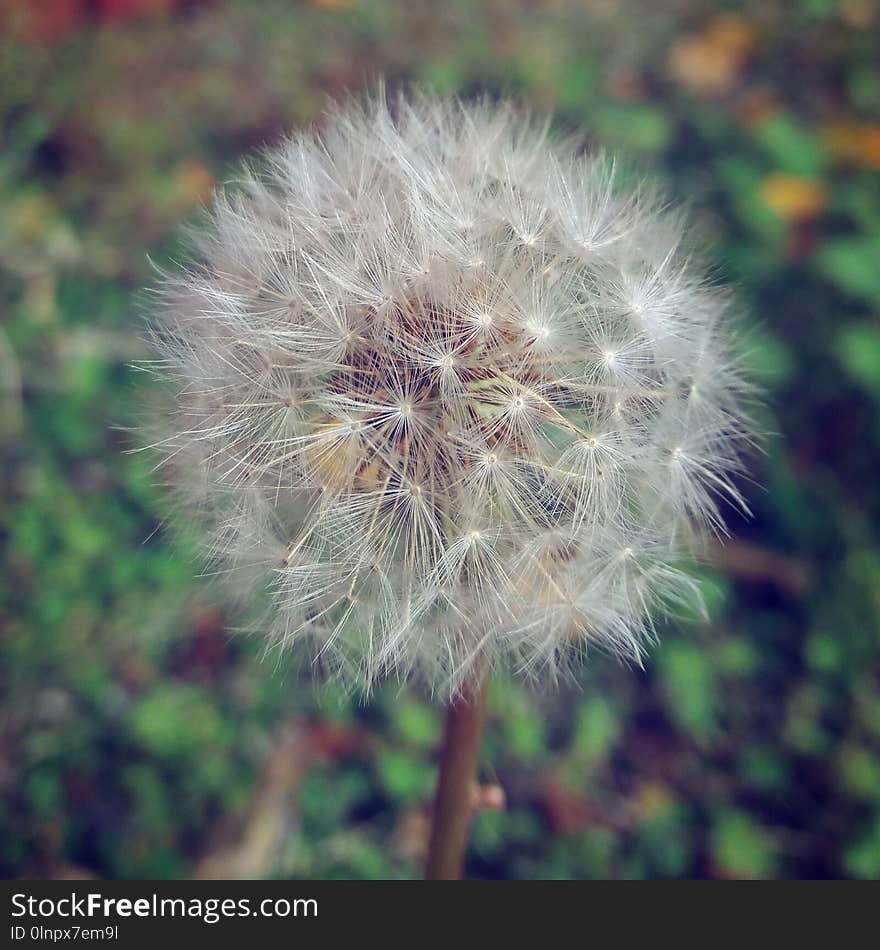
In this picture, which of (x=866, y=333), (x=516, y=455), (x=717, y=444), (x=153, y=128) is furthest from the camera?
(x=153, y=128)

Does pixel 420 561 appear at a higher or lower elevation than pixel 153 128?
lower

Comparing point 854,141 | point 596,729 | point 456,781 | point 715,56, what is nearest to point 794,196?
point 854,141

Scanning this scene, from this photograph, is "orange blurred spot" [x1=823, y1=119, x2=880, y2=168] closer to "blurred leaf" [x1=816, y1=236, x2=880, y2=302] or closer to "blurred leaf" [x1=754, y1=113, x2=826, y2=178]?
"blurred leaf" [x1=754, y1=113, x2=826, y2=178]

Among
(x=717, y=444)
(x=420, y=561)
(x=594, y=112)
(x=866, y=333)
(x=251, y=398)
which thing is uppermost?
(x=594, y=112)

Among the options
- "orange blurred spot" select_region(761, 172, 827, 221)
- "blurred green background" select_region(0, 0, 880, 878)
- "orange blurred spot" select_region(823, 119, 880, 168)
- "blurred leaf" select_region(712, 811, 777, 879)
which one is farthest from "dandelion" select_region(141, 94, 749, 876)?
"orange blurred spot" select_region(823, 119, 880, 168)

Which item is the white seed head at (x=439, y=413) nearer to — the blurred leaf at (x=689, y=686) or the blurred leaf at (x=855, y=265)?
the blurred leaf at (x=689, y=686)

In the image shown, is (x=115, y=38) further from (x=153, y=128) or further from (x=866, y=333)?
(x=866, y=333)

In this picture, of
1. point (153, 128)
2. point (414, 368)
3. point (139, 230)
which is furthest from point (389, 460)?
point (153, 128)
